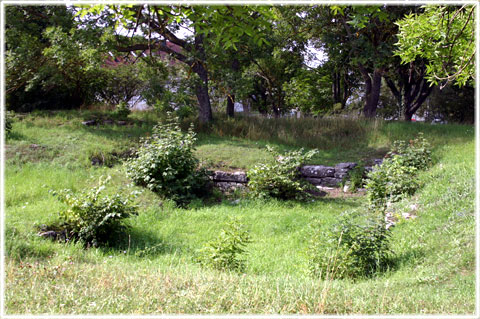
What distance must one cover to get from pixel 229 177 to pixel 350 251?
17.3 ft

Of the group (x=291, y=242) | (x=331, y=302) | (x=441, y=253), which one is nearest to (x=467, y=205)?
(x=441, y=253)

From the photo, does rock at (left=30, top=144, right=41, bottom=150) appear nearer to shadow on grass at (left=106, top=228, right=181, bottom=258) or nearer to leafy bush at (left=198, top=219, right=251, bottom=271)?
shadow on grass at (left=106, top=228, right=181, bottom=258)

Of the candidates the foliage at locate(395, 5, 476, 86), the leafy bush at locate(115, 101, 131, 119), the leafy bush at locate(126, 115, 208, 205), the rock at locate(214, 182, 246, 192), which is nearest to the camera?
the foliage at locate(395, 5, 476, 86)

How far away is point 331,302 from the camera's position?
10.0ft

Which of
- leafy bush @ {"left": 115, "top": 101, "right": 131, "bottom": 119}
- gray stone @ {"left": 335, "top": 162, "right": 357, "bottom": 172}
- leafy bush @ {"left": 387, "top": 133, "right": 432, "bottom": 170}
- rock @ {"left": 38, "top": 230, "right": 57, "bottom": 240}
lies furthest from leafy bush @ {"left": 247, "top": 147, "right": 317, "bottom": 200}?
leafy bush @ {"left": 115, "top": 101, "right": 131, "bottom": 119}

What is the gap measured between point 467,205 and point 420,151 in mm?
4322

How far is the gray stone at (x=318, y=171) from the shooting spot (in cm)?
1011

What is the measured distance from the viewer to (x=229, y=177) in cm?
932

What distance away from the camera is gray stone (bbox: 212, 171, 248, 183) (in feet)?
30.3

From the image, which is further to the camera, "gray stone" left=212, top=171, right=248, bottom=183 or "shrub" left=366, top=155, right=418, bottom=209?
"gray stone" left=212, top=171, right=248, bottom=183

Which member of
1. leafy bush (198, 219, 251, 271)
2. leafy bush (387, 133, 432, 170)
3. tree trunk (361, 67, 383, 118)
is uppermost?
tree trunk (361, 67, 383, 118)

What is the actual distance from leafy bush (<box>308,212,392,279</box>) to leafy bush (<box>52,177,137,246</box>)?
2834mm

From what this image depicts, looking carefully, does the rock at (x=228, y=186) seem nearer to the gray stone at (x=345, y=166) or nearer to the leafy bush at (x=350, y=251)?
the gray stone at (x=345, y=166)

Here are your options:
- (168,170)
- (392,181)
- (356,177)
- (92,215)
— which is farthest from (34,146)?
(392,181)
